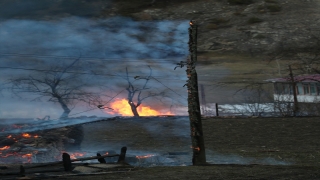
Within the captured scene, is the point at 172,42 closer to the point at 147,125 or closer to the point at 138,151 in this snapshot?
the point at 147,125

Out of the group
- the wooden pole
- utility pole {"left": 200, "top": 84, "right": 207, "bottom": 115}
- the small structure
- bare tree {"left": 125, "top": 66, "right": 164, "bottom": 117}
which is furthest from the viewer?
the small structure

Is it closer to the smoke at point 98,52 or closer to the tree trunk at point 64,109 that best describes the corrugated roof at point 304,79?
the smoke at point 98,52

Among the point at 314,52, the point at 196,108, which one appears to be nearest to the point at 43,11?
the point at 196,108

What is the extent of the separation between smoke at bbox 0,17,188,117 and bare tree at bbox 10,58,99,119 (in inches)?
14.2

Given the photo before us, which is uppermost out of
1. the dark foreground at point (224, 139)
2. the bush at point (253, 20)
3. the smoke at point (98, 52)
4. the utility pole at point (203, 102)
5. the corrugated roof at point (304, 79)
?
the bush at point (253, 20)

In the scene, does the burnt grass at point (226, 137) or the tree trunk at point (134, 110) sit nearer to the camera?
the burnt grass at point (226, 137)

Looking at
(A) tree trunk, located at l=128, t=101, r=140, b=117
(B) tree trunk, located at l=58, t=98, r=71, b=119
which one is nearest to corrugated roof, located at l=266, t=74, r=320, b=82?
(A) tree trunk, located at l=128, t=101, r=140, b=117

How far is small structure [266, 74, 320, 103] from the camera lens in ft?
100

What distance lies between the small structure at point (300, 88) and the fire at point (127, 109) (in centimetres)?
1012

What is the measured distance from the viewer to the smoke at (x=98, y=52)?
23.8 meters

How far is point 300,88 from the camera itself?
31109mm

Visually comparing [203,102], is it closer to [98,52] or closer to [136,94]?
[136,94]

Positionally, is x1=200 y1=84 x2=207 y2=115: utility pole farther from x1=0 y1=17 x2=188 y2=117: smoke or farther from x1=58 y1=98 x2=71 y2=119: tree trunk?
x1=58 y1=98 x2=71 y2=119: tree trunk

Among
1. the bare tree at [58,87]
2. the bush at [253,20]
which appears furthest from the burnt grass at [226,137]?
the bush at [253,20]
